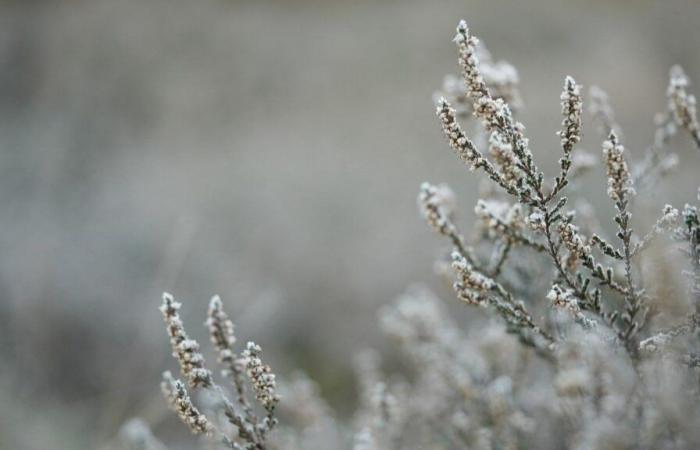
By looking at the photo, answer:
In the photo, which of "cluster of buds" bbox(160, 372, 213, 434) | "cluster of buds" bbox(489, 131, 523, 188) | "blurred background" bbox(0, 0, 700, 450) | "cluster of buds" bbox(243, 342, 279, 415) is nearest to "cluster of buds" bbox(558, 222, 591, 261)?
"cluster of buds" bbox(489, 131, 523, 188)

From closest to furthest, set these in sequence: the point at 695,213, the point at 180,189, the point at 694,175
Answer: the point at 695,213, the point at 694,175, the point at 180,189

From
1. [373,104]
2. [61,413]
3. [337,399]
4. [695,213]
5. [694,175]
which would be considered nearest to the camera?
[695,213]

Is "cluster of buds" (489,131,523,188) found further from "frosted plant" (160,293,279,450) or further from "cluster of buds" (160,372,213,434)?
"cluster of buds" (160,372,213,434)

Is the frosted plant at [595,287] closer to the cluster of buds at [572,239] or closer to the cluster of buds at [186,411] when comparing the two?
the cluster of buds at [572,239]

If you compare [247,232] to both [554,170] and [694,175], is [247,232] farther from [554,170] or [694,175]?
[694,175]

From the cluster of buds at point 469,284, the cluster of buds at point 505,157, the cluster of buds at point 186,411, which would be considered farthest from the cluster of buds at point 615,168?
the cluster of buds at point 186,411

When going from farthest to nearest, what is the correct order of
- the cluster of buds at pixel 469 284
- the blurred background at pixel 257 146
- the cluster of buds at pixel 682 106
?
the blurred background at pixel 257 146, the cluster of buds at pixel 682 106, the cluster of buds at pixel 469 284

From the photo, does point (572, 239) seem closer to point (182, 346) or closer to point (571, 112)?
point (571, 112)

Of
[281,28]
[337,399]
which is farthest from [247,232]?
[281,28]
